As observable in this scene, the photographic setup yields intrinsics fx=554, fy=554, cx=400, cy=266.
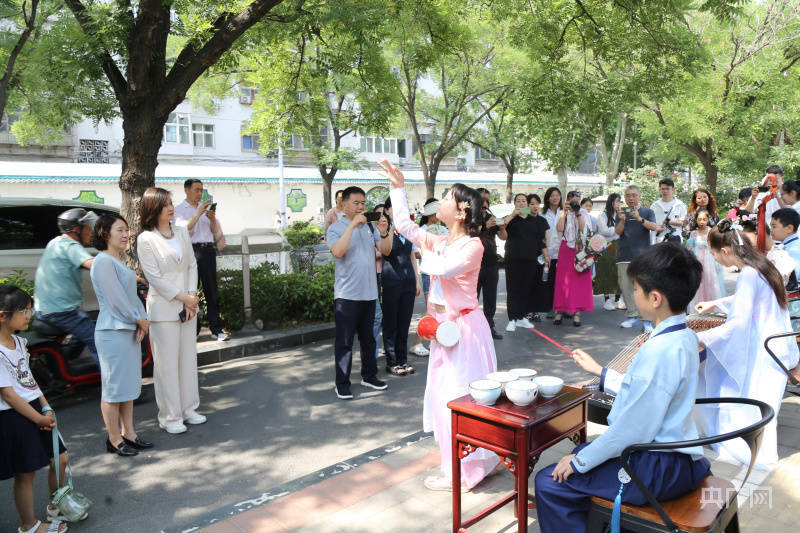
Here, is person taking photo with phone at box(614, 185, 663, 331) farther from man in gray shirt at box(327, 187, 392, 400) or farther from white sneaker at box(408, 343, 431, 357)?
man in gray shirt at box(327, 187, 392, 400)

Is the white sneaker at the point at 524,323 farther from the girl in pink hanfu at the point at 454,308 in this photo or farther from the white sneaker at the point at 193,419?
the white sneaker at the point at 193,419

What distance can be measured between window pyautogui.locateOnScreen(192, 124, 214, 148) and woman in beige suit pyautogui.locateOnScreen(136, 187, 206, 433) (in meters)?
29.3

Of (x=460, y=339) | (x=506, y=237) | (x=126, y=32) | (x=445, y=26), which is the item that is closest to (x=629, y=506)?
(x=460, y=339)

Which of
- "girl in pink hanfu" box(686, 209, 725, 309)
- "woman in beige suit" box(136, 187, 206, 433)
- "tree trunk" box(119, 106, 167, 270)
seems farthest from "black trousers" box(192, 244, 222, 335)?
"girl in pink hanfu" box(686, 209, 725, 309)

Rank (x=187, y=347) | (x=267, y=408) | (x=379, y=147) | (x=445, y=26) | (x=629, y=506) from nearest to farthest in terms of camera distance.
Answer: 1. (x=629, y=506)
2. (x=187, y=347)
3. (x=267, y=408)
4. (x=445, y=26)
5. (x=379, y=147)

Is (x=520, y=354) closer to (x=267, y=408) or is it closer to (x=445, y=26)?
(x=267, y=408)

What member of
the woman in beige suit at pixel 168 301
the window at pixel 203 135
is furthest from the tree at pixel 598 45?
the window at pixel 203 135

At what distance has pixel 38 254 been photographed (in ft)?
20.8

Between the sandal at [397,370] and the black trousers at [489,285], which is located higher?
the black trousers at [489,285]

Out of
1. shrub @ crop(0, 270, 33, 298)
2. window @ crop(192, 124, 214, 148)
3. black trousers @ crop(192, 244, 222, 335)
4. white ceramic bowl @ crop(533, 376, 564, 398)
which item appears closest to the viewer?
white ceramic bowl @ crop(533, 376, 564, 398)

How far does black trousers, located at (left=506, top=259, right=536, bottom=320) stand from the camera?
8086 mm

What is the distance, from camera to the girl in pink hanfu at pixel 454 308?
352 cm

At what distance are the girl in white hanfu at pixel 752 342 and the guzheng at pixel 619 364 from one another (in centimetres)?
52

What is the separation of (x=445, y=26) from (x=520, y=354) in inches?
228
